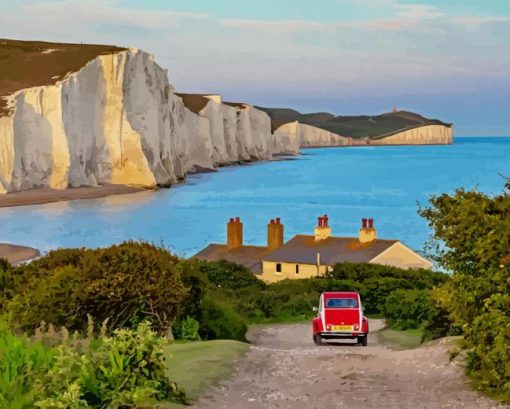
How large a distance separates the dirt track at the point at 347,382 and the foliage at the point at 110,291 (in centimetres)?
254

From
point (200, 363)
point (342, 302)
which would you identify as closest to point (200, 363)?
point (200, 363)

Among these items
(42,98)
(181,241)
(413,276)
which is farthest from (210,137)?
(413,276)

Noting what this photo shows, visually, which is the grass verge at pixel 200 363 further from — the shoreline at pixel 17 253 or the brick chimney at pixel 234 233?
the shoreline at pixel 17 253

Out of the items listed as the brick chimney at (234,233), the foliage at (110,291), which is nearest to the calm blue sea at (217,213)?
the brick chimney at (234,233)

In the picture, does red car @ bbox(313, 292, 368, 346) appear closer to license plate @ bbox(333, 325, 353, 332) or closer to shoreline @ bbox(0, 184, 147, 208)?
license plate @ bbox(333, 325, 353, 332)

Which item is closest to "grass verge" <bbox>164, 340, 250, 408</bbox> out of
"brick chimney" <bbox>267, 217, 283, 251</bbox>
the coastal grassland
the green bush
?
the coastal grassland

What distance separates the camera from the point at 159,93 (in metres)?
133

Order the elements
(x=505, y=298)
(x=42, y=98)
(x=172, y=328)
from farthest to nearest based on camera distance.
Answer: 1. (x=42, y=98)
2. (x=172, y=328)
3. (x=505, y=298)

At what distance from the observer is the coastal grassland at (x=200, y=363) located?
37.3ft

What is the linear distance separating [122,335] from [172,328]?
1006 cm

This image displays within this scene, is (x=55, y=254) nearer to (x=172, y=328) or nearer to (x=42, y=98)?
(x=172, y=328)

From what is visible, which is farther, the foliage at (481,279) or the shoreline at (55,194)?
the shoreline at (55,194)

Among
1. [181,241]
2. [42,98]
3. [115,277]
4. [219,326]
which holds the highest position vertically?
[42,98]

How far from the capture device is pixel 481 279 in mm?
11523
